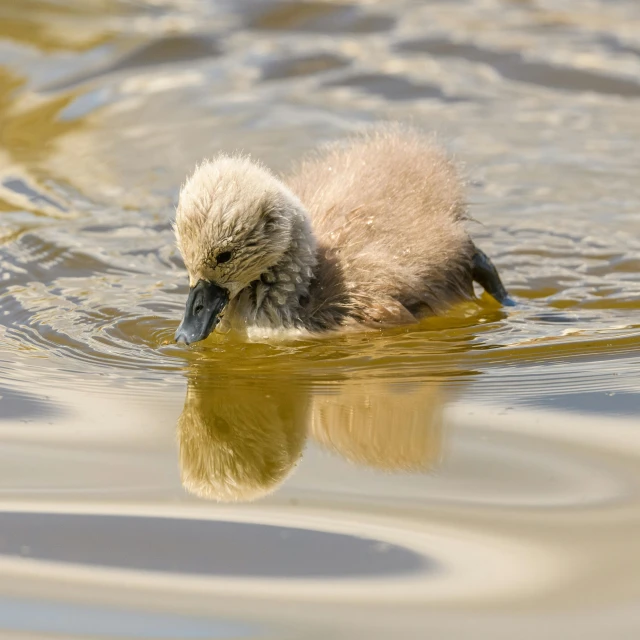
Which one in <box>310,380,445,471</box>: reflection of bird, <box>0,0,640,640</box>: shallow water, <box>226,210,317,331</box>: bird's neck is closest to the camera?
<box>0,0,640,640</box>: shallow water

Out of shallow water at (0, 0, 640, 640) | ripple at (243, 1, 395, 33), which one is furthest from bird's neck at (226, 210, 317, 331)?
ripple at (243, 1, 395, 33)

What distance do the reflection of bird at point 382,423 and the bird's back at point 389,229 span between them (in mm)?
719

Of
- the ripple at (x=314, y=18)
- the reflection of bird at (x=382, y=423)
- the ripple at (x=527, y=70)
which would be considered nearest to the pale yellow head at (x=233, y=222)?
the reflection of bird at (x=382, y=423)

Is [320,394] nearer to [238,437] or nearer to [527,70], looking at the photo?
[238,437]

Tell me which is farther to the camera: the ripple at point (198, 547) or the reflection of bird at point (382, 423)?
the reflection of bird at point (382, 423)

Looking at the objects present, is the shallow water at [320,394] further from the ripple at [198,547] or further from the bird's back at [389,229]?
the bird's back at [389,229]

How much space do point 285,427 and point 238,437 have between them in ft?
0.53

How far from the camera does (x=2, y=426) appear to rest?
11.8ft

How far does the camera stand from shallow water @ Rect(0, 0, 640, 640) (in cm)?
260

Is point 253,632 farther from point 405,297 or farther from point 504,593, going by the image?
point 405,297

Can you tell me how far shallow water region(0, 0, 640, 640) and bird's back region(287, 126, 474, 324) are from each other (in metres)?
0.15

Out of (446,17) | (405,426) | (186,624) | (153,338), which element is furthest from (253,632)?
(446,17)

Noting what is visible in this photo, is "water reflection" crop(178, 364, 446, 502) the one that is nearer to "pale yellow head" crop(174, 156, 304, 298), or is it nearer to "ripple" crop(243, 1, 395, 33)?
"pale yellow head" crop(174, 156, 304, 298)

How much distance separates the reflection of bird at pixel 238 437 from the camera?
318cm
